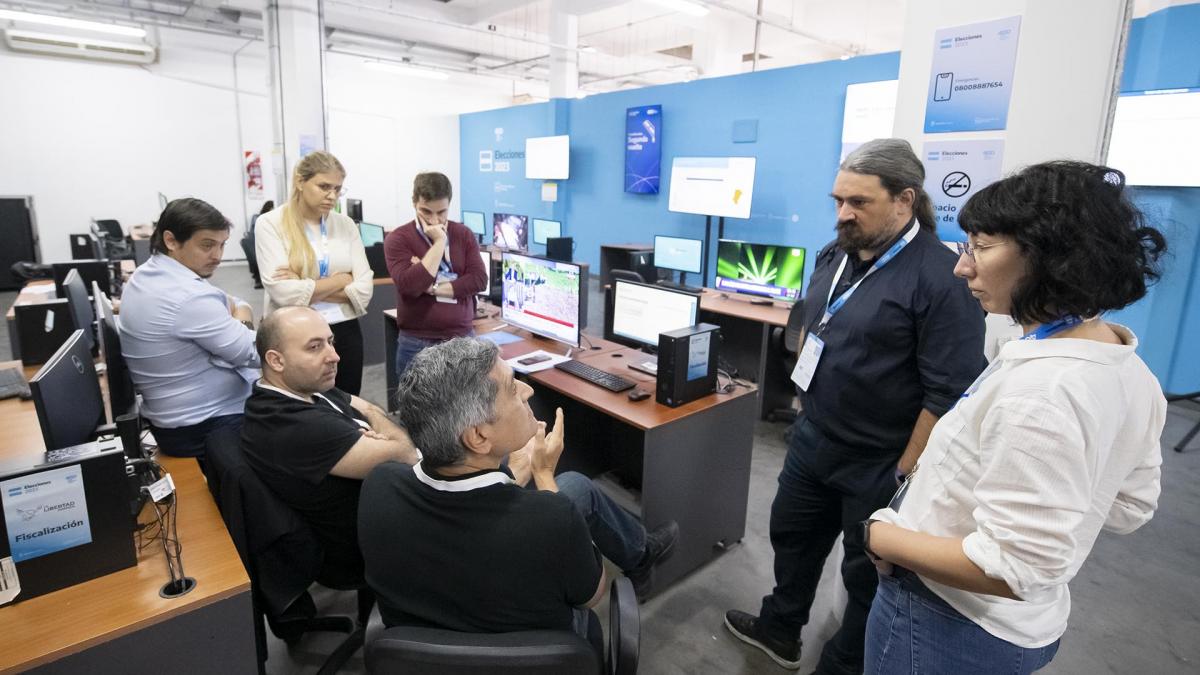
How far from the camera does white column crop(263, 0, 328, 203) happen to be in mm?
5848

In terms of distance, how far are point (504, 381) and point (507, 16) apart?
10022 millimetres

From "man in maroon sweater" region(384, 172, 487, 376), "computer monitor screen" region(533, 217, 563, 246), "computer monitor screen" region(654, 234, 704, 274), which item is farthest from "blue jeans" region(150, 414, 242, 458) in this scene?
"computer monitor screen" region(533, 217, 563, 246)

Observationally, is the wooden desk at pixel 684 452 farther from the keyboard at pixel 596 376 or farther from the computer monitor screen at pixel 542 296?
the computer monitor screen at pixel 542 296

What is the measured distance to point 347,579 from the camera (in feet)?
6.03

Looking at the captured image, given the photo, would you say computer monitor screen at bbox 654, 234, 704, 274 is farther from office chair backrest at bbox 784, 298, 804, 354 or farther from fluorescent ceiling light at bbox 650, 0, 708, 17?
fluorescent ceiling light at bbox 650, 0, 708, 17

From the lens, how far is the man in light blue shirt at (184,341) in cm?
190

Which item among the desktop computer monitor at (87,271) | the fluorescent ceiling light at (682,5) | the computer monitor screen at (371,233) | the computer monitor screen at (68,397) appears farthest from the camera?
the fluorescent ceiling light at (682,5)

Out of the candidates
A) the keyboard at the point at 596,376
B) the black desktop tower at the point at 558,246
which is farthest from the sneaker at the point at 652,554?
the black desktop tower at the point at 558,246

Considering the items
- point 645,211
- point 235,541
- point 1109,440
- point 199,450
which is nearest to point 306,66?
point 645,211

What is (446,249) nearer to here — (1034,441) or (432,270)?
(432,270)

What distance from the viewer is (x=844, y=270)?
1.69 metres

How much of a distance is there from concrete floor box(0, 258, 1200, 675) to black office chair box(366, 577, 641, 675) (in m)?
1.15

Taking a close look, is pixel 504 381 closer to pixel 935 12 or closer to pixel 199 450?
pixel 199 450

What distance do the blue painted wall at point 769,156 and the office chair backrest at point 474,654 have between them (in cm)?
114
